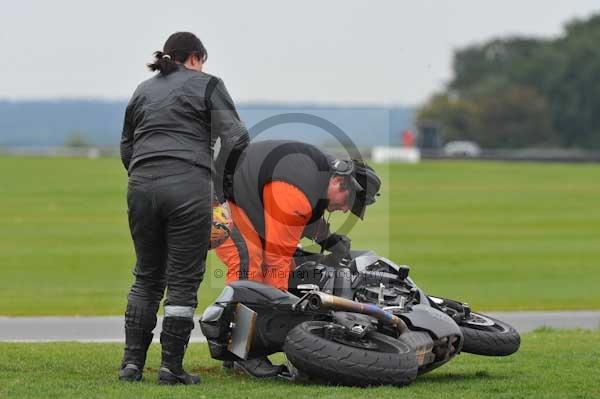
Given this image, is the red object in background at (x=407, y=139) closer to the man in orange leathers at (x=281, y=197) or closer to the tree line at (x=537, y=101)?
the tree line at (x=537, y=101)

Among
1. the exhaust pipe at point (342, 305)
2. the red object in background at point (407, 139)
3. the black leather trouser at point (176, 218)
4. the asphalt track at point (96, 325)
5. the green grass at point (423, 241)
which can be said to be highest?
the black leather trouser at point (176, 218)

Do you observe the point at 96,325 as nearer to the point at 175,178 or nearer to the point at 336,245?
the point at 336,245

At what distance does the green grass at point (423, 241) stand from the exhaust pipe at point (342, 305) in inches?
150

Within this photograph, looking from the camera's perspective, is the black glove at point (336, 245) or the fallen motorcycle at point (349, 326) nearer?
the fallen motorcycle at point (349, 326)

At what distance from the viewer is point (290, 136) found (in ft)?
35.4

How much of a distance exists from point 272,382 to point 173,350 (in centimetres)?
73

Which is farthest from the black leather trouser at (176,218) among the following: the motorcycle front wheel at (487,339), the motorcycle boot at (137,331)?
the motorcycle front wheel at (487,339)

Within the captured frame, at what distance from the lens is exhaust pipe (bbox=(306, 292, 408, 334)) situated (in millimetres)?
8453

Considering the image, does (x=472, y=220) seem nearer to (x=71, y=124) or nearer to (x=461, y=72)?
(x=71, y=124)

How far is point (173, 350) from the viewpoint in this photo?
8.52 m

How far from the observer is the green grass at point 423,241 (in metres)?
18.6

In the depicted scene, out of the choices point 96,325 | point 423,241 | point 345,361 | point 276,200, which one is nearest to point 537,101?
point 423,241

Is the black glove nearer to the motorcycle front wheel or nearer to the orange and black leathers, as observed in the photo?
the orange and black leathers

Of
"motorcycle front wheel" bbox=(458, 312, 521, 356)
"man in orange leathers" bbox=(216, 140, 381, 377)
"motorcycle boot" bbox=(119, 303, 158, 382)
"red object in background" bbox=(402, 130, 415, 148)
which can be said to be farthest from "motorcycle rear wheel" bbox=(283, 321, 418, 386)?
"red object in background" bbox=(402, 130, 415, 148)
